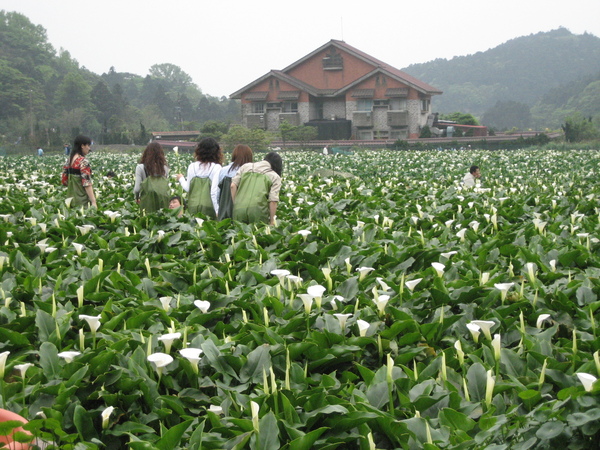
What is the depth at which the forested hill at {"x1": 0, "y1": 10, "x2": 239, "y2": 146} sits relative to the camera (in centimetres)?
5994

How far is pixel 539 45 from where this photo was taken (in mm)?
132250

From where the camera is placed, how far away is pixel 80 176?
25.0 feet

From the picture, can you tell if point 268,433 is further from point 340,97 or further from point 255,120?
point 340,97

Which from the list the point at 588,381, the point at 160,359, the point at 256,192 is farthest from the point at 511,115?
the point at 160,359

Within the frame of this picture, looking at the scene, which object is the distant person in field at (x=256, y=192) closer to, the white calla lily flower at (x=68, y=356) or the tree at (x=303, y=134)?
the white calla lily flower at (x=68, y=356)

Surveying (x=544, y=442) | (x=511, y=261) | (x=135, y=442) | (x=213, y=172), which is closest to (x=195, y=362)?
(x=135, y=442)

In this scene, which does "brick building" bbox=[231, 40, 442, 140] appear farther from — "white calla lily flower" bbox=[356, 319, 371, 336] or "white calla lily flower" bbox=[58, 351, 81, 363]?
"white calla lily flower" bbox=[58, 351, 81, 363]

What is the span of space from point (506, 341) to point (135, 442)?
5.51 ft

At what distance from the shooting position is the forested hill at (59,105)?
59.9 metres

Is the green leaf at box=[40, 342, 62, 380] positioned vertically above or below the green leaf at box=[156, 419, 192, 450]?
above

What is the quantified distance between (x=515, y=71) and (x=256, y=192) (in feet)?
432

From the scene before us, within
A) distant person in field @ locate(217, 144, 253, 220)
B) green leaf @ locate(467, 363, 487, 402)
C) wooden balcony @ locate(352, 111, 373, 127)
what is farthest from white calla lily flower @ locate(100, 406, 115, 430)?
wooden balcony @ locate(352, 111, 373, 127)

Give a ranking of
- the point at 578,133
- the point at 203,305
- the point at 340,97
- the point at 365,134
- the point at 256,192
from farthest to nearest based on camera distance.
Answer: the point at 340,97 → the point at 365,134 → the point at 578,133 → the point at 256,192 → the point at 203,305

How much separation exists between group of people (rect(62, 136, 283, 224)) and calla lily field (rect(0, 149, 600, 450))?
5.17 ft
